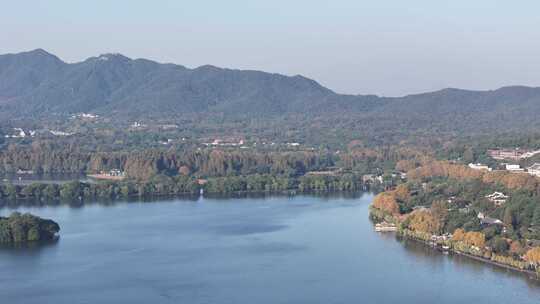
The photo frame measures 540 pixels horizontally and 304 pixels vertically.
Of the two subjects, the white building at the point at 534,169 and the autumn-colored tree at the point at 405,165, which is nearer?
the white building at the point at 534,169

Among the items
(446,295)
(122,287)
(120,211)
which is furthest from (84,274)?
(120,211)

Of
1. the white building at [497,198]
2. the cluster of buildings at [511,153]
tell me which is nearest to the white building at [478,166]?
the cluster of buildings at [511,153]

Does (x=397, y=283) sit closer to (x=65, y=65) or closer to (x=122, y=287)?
(x=122, y=287)

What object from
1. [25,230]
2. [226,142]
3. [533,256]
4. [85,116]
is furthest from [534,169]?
[85,116]

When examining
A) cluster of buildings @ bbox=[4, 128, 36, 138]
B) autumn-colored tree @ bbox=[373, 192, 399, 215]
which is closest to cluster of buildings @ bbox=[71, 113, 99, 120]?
cluster of buildings @ bbox=[4, 128, 36, 138]

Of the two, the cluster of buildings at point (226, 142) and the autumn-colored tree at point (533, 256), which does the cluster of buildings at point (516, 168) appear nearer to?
the autumn-colored tree at point (533, 256)

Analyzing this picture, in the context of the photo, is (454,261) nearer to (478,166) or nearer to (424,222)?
(424,222)
